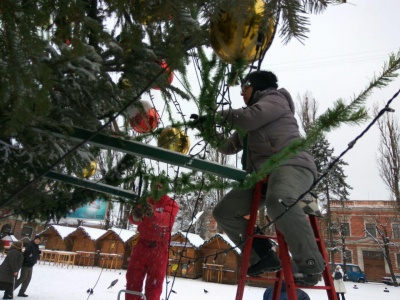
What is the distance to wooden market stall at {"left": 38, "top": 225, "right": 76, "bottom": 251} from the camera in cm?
1730

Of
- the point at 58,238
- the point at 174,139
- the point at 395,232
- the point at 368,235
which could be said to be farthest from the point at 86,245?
the point at 395,232

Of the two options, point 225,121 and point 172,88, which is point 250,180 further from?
point 172,88

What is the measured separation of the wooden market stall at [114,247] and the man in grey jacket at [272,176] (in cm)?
1428

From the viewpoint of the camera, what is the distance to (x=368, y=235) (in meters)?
28.2

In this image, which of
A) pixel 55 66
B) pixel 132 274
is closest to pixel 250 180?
pixel 55 66

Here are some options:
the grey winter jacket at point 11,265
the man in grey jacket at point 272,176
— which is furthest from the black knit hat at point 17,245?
the man in grey jacket at point 272,176

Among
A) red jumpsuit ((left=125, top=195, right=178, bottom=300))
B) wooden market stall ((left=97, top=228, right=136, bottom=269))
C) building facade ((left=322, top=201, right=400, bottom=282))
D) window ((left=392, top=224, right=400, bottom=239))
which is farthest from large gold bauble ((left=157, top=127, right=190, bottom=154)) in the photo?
window ((left=392, top=224, right=400, bottom=239))

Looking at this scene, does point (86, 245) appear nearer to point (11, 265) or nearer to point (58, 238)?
point (58, 238)

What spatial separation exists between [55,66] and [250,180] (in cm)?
85

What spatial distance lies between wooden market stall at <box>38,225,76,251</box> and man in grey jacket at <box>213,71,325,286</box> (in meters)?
17.5

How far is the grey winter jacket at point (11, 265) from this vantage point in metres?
6.22

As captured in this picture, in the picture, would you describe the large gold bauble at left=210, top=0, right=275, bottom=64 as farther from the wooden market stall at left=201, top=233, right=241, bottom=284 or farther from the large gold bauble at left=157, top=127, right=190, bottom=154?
the wooden market stall at left=201, top=233, right=241, bottom=284

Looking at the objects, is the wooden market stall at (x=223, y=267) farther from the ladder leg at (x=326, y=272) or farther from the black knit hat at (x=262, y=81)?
the black knit hat at (x=262, y=81)

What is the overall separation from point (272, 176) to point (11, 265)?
260 inches
